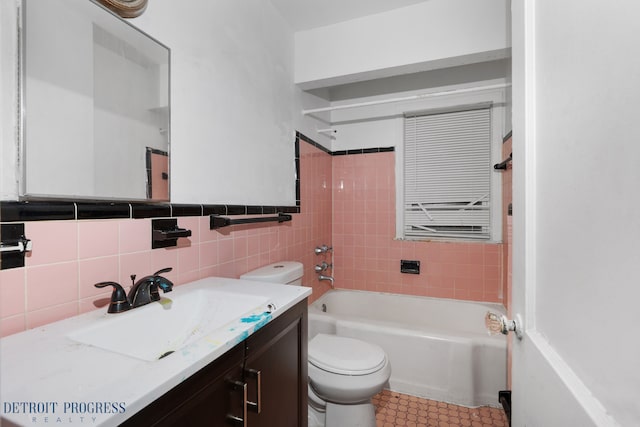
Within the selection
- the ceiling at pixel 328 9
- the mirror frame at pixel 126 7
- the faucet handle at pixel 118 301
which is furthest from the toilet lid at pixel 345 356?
the ceiling at pixel 328 9

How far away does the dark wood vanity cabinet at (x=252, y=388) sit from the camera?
60cm

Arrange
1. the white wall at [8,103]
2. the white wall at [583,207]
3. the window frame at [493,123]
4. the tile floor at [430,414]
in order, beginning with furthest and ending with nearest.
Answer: the window frame at [493,123] < the tile floor at [430,414] < the white wall at [8,103] < the white wall at [583,207]

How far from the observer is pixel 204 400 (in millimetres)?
669

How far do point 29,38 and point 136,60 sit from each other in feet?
1.00

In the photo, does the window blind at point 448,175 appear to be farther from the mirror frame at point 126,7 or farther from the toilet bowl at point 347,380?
A: the mirror frame at point 126,7

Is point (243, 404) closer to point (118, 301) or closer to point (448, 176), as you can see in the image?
point (118, 301)

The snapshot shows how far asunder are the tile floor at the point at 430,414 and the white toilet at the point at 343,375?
255 mm

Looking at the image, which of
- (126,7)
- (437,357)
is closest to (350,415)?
(437,357)

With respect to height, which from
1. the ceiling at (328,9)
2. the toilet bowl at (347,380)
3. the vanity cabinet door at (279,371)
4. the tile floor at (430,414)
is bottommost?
the tile floor at (430,414)

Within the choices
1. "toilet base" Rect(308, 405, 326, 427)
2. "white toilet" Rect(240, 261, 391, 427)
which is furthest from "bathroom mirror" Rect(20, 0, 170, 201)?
"toilet base" Rect(308, 405, 326, 427)

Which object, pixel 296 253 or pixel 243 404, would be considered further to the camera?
pixel 296 253

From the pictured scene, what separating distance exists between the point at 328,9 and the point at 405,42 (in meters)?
0.55

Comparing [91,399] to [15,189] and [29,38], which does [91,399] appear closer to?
[15,189]

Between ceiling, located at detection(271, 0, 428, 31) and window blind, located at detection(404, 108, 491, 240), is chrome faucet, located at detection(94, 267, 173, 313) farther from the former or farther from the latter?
window blind, located at detection(404, 108, 491, 240)
